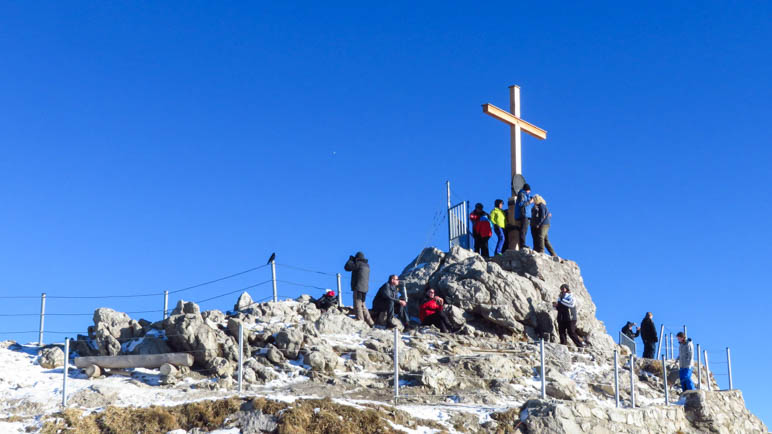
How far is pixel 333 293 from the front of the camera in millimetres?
22156

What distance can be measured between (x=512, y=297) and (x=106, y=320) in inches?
406

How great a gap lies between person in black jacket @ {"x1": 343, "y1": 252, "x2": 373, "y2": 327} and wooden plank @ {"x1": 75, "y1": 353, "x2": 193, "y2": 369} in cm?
548

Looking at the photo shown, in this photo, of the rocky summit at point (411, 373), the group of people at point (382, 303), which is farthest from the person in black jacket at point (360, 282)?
the rocky summit at point (411, 373)

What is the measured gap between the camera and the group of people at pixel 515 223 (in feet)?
83.8

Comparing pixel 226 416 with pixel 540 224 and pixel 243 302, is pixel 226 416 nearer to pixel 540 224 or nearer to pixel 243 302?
pixel 243 302

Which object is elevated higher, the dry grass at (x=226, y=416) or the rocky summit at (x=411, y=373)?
the rocky summit at (x=411, y=373)

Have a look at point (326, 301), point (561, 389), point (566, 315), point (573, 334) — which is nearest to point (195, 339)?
point (326, 301)

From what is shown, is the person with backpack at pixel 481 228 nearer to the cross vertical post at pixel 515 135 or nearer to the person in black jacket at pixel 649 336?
the cross vertical post at pixel 515 135

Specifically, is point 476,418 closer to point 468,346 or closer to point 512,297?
point 468,346

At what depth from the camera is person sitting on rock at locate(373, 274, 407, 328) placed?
2086cm

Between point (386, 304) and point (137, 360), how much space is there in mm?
6723

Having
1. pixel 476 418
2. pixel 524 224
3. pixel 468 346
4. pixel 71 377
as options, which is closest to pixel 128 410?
pixel 71 377

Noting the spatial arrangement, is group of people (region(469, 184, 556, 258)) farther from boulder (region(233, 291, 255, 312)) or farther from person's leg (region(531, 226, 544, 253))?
boulder (region(233, 291, 255, 312))

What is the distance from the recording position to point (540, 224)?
83.8ft
